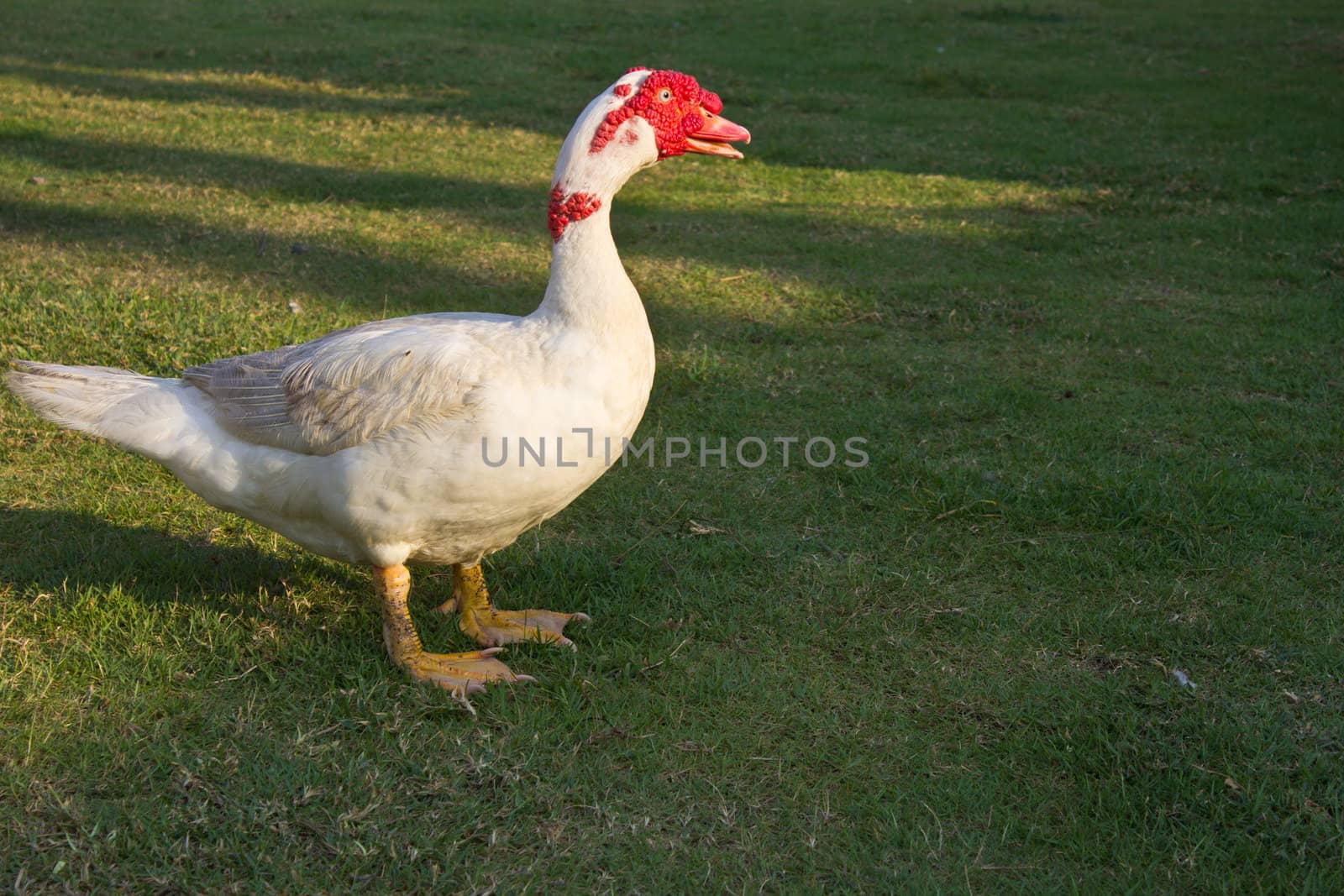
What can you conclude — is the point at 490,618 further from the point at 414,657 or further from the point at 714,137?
the point at 714,137

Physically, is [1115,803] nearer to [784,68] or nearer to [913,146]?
[913,146]

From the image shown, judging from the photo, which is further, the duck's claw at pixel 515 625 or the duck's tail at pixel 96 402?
the duck's claw at pixel 515 625

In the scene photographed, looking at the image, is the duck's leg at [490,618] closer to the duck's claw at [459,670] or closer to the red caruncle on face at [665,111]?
the duck's claw at [459,670]

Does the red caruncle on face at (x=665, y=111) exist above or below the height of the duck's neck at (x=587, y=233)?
above

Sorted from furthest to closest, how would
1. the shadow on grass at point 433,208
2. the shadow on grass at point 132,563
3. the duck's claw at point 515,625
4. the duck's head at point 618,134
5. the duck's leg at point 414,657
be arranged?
the shadow on grass at point 433,208, the shadow on grass at point 132,563, the duck's claw at point 515,625, the duck's leg at point 414,657, the duck's head at point 618,134

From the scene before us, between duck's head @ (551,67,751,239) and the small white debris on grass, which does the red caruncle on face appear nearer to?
duck's head @ (551,67,751,239)

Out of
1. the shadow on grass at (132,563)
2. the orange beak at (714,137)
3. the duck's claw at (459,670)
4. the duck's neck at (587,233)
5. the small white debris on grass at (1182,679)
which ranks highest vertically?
the orange beak at (714,137)

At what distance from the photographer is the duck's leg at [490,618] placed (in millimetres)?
3738

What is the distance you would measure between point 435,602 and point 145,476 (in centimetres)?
144

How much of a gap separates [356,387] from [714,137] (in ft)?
4.31

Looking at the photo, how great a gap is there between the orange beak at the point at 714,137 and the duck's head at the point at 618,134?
0.14ft

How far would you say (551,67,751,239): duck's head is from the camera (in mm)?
3328

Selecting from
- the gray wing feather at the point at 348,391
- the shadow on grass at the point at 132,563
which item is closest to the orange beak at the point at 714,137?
the gray wing feather at the point at 348,391

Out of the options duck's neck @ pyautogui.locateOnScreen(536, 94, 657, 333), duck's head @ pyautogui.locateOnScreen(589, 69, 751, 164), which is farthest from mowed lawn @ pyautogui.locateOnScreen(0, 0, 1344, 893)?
duck's head @ pyautogui.locateOnScreen(589, 69, 751, 164)
